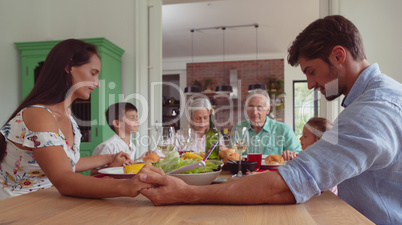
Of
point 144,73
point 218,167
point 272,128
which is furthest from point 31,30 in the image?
point 218,167

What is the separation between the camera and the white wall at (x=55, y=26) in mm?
3473

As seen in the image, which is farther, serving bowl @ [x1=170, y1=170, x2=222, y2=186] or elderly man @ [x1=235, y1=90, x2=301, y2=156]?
elderly man @ [x1=235, y1=90, x2=301, y2=156]

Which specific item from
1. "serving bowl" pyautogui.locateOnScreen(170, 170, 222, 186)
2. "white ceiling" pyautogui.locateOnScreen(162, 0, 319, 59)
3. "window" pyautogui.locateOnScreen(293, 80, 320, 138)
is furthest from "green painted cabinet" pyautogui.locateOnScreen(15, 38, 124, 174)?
"window" pyautogui.locateOnScreen(293, 80, 320, 138)

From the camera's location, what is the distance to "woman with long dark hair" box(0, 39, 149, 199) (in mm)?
1114

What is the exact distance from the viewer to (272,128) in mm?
3053

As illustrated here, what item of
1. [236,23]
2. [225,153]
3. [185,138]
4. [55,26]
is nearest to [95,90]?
[55,26]

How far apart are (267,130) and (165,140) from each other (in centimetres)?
157

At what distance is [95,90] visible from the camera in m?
3.30

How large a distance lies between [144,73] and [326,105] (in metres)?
2.01

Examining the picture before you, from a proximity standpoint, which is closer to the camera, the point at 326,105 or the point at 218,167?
the point at 218,167

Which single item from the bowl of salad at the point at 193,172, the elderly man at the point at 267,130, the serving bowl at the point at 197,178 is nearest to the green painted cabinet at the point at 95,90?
the elderly man at the point at 267,130

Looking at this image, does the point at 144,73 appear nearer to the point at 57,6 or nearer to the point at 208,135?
the point at 57,6

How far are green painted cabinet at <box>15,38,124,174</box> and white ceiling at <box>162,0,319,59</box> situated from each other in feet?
3.22

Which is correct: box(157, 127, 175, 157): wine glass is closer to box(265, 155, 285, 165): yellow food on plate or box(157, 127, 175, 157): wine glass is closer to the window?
box(265, 155, 285, 165): yellow food on plate
